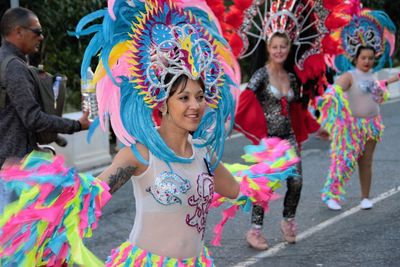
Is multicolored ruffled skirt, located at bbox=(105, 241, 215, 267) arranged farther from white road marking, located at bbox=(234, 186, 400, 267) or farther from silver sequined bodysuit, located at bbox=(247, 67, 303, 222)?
silver sequined bodysuit, located at bbox=(247, 67, 303, 222)

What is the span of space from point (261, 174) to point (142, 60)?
998 mm

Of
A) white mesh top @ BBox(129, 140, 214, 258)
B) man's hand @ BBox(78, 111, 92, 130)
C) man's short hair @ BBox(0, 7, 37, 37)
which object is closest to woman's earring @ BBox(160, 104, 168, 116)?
white mesh top @ BBox(129, 140, 214, 258)

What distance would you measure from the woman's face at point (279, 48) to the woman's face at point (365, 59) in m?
1.54

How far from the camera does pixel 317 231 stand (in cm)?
633

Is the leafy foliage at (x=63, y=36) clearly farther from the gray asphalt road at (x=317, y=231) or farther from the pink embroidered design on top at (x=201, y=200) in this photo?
the pink embroidered design on top at (x=201, y=200)

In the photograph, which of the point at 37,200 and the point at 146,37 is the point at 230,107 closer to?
the point at 146,37

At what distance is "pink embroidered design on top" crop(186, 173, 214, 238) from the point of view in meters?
3.37

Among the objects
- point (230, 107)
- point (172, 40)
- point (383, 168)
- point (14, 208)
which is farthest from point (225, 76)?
point (383, 168)

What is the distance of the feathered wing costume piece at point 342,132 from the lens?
684 cm

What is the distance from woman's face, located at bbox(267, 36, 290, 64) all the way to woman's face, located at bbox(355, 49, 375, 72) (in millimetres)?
1536

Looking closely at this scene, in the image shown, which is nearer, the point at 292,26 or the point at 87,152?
the point at 292,26

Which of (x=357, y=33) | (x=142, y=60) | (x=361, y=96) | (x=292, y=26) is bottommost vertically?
(x=361, y=96)

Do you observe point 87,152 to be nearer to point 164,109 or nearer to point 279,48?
point 279,48

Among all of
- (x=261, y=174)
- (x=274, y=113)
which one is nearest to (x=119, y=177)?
(x=261, y=174)
